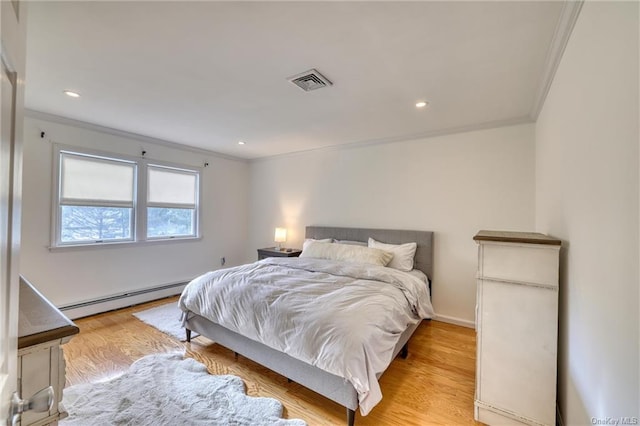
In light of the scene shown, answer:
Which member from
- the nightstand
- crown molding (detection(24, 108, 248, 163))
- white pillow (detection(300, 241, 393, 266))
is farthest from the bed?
crown molding (detection(24, 108, 248, 163))

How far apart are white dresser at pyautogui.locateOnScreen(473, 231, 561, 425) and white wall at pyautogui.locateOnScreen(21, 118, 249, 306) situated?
4177mm

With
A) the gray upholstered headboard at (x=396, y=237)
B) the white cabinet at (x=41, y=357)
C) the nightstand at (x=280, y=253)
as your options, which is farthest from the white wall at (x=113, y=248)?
the white cabinet at (x=41, y=357)

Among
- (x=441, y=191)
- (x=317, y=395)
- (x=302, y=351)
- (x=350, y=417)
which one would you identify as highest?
(x=441, y=191)

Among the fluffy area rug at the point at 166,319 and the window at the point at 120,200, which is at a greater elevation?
the window at the point at 120,200

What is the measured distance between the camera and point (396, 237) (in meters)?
3.58

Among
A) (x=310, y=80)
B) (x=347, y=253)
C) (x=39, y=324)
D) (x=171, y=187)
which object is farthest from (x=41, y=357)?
(x=171, y=187)

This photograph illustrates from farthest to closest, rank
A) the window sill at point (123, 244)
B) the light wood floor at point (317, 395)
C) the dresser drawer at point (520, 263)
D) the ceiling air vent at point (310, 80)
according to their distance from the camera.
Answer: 1. the window sill at point (123, 244)
2. the ceiling air vent at point (310, 80)
3. the light wood floor at point (317, 395)
4. the dresser drawer at point (520, 263)

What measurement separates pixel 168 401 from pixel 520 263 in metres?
A: 2.51

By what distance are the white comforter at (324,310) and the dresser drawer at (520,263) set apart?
29.6 inches

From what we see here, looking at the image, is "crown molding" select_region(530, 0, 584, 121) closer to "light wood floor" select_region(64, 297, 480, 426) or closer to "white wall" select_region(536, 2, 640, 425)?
"white wall" select_region(536, 2, 640, 425)

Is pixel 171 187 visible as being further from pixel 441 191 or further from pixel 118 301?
pixel 441 191

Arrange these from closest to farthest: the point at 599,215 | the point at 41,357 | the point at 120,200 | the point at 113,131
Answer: the point at 41,357 < the point at 599,215 < the point at 113,131 < the point at 120,200

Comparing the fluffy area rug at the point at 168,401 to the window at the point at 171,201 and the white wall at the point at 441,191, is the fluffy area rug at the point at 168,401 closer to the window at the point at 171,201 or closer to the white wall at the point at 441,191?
the window at the point at 171,201

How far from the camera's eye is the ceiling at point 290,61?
4.79ft
